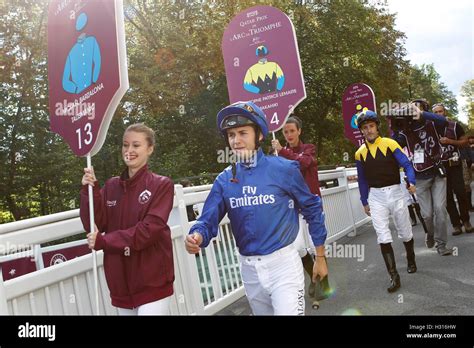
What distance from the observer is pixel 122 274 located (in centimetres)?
290


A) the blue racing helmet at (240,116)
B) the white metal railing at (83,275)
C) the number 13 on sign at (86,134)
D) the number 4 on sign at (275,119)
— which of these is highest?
the number 4 on sign at (275,119)

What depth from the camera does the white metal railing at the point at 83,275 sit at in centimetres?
281

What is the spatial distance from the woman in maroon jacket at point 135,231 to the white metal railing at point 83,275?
1.06 ft

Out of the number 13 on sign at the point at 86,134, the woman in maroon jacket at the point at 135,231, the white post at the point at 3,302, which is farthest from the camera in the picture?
the number 13 on sign at the point at 86,134

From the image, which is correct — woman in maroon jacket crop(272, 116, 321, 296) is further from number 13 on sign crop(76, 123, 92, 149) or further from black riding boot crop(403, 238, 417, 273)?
number 13 on sign crop(76, 123, 92, 149)

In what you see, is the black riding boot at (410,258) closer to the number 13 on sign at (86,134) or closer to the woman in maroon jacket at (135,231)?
the woman in maroon jacket at (135,231)

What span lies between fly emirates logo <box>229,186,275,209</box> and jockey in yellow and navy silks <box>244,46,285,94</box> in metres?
3.19

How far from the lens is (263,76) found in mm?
5824

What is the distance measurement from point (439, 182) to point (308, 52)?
57.6ft

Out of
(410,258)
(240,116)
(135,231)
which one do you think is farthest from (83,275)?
(410,258)

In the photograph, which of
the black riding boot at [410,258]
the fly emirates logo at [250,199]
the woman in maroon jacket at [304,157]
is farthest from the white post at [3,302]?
the black riding boot at [410,258]

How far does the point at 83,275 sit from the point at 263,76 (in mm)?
3440

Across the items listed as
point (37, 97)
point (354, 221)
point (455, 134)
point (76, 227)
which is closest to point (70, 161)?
point (37, 97)

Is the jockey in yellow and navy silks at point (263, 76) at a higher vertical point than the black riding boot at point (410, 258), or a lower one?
higher
